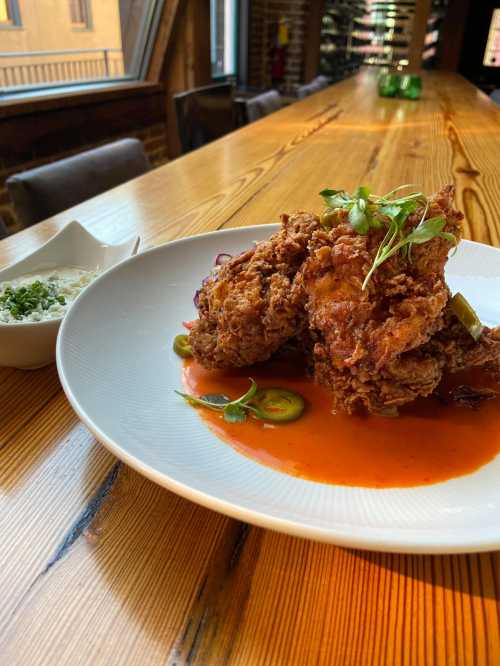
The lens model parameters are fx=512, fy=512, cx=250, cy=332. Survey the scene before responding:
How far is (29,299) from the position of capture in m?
1.22

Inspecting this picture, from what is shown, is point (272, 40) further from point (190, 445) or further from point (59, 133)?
point (190, 445)

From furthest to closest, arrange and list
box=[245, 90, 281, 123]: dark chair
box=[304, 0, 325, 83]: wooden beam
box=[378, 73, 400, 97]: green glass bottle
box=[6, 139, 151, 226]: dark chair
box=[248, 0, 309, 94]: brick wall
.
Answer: box=[304, 0, 325, 83]: wooden beam, box=[248, 0, 309, 94]: brick wall, box=[378, 73, 400, 97]: green glass bottle, box=[245, 90, 281, 123]: dark chair, box=[6, 139, 151, 226]: dark chair

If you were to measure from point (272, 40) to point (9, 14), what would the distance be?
7604 millimetres

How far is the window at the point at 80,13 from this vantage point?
198 inches

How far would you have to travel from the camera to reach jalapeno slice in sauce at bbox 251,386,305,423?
3.18 feet

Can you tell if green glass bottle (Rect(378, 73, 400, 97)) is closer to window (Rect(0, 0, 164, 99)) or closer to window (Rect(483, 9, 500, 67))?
window (Rect(0, 0, 164, 99))


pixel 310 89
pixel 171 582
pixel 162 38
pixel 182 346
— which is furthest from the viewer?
pixel 310 89

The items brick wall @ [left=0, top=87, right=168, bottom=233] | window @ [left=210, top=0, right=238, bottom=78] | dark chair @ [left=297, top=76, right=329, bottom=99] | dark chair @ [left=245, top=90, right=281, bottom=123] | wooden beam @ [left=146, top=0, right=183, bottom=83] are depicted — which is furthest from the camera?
window @ [left=210, top=0, right=238, bottom=78]

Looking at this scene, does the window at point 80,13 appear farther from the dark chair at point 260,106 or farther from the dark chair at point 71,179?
the dark chair at point 71,179

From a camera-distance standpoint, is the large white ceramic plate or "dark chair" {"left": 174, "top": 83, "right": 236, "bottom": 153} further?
"dark chair" {"left": 174, "top": 83, "right": 236, "bottom": 153}

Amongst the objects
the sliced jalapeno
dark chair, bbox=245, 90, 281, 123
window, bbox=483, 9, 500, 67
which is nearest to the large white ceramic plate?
the sliced jalapeno

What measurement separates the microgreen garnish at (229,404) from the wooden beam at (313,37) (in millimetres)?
11587

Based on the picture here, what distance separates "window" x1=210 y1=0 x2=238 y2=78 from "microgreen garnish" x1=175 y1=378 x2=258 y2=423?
30.0 feet

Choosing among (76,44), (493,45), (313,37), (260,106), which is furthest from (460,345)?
(493,45)
